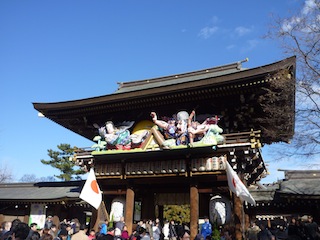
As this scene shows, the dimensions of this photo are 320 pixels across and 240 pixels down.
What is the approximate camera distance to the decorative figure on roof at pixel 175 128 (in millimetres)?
13207

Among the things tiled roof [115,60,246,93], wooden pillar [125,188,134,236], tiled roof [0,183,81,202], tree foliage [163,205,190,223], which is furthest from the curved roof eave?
tree foliage [163,205,190,223]

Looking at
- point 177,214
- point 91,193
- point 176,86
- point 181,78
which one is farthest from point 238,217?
point 177,214

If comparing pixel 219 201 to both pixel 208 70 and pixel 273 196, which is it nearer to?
pixel 273 196

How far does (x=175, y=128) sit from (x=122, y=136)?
2793mm

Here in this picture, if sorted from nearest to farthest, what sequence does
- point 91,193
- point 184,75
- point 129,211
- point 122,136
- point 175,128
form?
point 91,193 < point 175,128 < point 129,211 < point 122,136 < point 184,75

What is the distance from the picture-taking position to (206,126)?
1289cm

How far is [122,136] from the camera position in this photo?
1477 cm

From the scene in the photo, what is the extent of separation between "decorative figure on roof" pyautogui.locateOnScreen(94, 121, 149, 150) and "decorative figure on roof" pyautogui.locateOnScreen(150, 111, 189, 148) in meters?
1.10

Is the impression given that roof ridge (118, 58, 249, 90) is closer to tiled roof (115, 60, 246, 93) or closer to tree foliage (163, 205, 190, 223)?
tiled roof (115, 60, 246, 93)

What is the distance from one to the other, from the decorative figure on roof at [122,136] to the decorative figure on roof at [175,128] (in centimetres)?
110

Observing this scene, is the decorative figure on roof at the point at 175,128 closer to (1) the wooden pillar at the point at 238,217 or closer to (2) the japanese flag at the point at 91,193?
(1) the wooden pillar at the point at 238,217

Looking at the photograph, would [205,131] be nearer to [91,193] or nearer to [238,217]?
[238,217]

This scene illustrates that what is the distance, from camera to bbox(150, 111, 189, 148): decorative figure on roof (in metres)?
13.2

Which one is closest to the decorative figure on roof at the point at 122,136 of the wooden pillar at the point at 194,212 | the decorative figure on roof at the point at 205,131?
the decorative figure on roof at the point at 205,131
